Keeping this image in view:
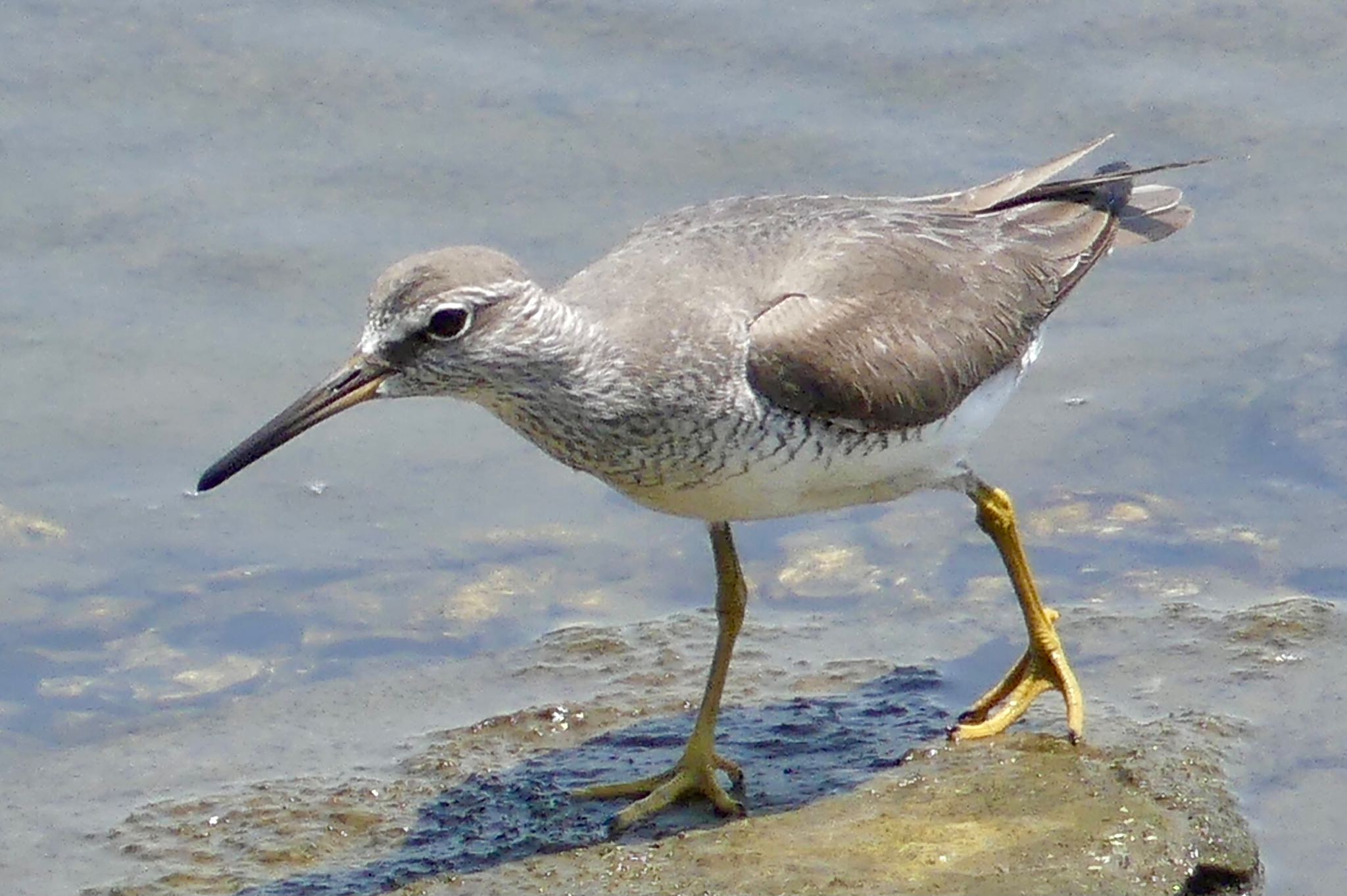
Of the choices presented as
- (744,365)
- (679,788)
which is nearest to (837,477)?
(744,365)

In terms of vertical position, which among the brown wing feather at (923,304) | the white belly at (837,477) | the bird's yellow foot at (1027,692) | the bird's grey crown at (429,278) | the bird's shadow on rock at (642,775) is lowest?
the bird's shadow on rock at (642,775)

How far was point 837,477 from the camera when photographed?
7.70 metres

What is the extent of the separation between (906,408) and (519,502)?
2.73 meters

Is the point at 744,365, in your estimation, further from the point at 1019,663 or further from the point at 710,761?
the point at 1019,663

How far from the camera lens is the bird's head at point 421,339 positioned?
7004 mm

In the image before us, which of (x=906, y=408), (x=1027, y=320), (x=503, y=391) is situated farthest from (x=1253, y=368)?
(x=503, y=391)

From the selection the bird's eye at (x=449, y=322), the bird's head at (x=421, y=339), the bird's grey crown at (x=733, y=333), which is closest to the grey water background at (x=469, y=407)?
the bird's grey crown at (x=733, y=333)

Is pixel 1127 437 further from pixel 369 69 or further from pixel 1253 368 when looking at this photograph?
pixel 369 69

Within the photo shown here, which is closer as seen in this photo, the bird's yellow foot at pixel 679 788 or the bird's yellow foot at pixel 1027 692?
the bird's yellow foot at pixel 679 788

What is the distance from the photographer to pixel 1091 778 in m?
7.59

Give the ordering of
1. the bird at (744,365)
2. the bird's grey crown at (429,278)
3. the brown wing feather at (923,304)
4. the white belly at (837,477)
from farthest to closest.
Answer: the brown wing feather at (923,304), the white belly at (837,477), the bird at (744,365), the bird's grey crown at (429,278)

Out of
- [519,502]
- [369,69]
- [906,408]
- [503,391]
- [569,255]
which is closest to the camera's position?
[503,391]

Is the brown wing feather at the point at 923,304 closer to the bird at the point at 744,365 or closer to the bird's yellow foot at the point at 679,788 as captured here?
the bird at the point at 744,365

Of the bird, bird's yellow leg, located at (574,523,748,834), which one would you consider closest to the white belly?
the bird
